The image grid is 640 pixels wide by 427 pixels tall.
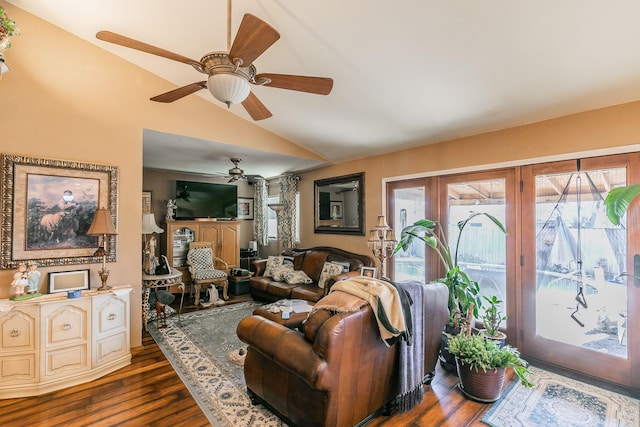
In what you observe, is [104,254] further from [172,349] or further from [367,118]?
[367,118]

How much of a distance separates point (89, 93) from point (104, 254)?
1740 millimetres

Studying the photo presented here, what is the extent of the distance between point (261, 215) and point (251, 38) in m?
5.67

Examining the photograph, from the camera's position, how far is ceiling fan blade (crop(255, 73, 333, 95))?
6.59ft


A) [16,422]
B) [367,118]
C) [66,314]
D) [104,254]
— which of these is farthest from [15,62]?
[367,118]

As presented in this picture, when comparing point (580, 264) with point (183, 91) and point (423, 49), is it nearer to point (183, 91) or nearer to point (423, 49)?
point (423, 49)

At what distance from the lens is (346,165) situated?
5.29 metres

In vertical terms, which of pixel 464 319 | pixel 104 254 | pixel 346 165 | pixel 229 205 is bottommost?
pixel 464 319

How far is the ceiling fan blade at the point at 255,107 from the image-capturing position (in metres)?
2.39

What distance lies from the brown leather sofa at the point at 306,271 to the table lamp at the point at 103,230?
2.47 metres

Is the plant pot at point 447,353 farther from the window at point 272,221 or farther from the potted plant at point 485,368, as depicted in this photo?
the window at point 272,221

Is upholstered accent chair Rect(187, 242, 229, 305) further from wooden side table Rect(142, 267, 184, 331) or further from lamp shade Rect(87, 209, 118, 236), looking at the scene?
lamp shade Rect(87, 209, 118, 236)

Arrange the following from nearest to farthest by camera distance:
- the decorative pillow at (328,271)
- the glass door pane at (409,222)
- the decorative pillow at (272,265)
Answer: the glass door pane at (409,222)
the decorative pillow at (328,271)
the decorative pillow at (272,265)

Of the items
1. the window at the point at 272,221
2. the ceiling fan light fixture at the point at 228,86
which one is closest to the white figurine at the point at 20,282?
the ceiling fan light fixture at the point at 228,86

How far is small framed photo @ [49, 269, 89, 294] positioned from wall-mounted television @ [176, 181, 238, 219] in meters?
3.11
